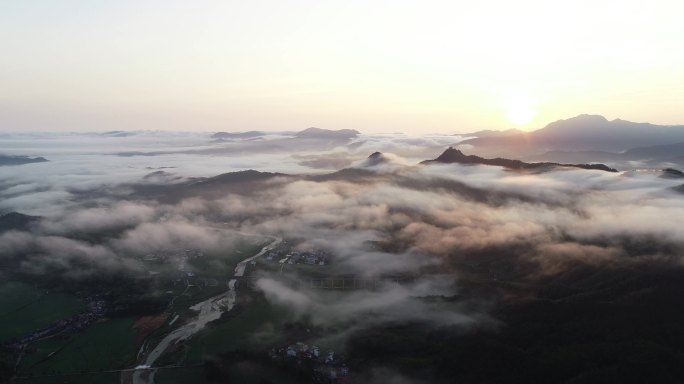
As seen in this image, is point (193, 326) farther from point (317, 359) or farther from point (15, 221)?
point (15, 221)

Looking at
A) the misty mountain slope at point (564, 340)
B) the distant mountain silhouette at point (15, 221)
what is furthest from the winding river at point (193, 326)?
the distant mountain silhouette at point (15, 221)

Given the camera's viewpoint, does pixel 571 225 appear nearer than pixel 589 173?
Yes

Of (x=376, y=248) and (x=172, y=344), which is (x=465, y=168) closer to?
(x=376, y=248)

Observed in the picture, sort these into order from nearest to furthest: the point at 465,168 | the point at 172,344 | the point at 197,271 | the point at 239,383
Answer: the point at 239,383 → the point at 172,344 → the point at 197,271 → the point at 465,168

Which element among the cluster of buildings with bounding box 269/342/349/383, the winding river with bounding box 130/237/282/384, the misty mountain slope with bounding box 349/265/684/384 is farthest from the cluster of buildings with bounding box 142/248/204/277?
the misty mountain slope with bounding box 349/265/684/384

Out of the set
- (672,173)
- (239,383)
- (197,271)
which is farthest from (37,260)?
(672,173)

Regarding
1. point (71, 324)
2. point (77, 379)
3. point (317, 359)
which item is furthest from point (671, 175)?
point (71, 324)

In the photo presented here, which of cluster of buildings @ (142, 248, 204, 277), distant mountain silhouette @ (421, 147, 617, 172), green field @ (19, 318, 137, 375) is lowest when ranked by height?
green field @ (19, 318, 137, 375)

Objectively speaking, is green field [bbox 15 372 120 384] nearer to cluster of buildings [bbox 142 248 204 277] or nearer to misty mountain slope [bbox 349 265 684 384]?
misty mountain slope [bbox 349 265 684 384]
